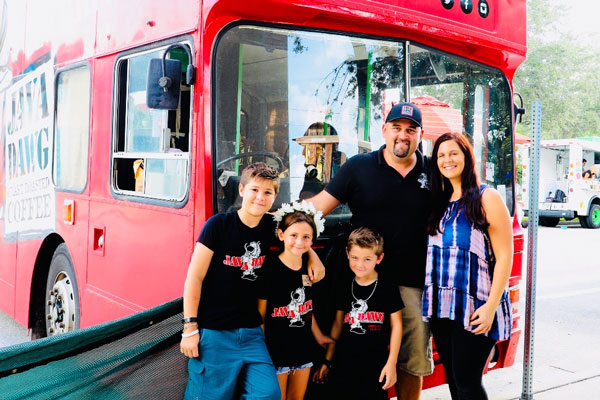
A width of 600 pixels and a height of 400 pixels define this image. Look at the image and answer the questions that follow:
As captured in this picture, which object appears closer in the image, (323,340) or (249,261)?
(249,261)

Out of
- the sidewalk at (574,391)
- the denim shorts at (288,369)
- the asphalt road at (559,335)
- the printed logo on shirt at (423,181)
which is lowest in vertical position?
the sidewalk at (574,391)

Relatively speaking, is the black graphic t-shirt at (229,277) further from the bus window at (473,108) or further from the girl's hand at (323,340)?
the bus window at (473,108)

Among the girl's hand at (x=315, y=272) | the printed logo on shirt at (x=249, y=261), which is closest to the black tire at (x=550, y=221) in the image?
the girl's hand at (x=315, y=272)

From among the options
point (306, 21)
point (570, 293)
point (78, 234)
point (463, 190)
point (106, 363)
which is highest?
point (306, 21)

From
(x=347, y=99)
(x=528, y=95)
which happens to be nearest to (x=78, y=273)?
(x=347, y=99)

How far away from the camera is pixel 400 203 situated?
3.26 metres

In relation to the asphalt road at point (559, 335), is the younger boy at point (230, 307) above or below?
above

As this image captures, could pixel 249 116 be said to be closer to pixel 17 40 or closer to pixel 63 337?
pixel 63 337

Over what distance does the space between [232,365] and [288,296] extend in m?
0.42

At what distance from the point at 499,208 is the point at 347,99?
123cm

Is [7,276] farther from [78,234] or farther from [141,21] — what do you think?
[141,21]

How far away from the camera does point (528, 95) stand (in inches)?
1197

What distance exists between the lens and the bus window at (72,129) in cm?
440

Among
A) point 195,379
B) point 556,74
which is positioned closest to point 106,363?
point 195,379
